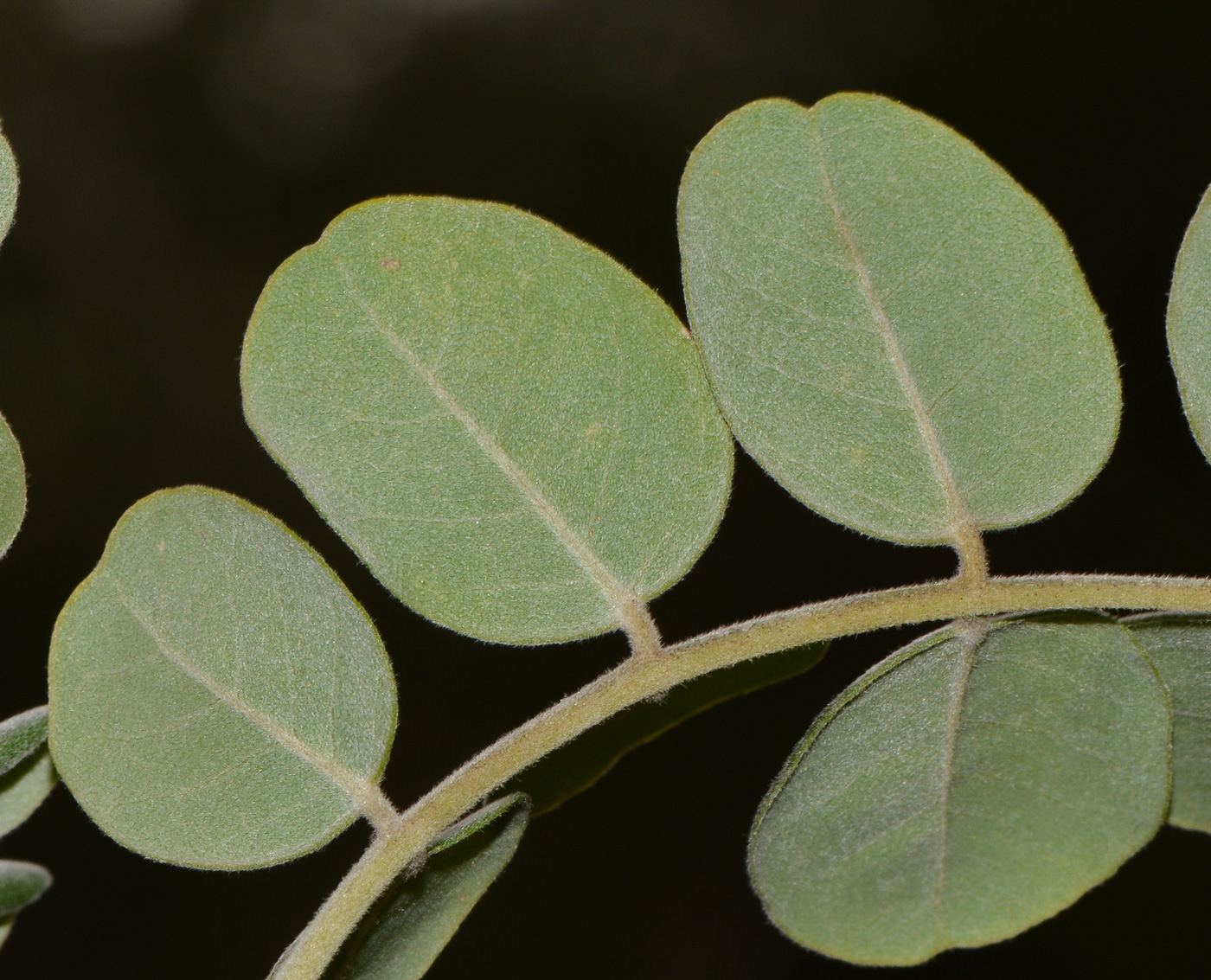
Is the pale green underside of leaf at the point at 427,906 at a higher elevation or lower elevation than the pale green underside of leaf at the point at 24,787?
lower

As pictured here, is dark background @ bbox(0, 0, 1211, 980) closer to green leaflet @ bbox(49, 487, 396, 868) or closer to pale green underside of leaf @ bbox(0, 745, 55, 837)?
pale green underside of leaf @ bbox(0, 745, 55, 837)

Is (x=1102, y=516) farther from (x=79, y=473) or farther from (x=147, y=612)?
(x=147, y=612)

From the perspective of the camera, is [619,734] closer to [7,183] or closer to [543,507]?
[543,507]

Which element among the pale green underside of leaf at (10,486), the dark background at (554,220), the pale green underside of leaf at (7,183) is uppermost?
the pale green underside of leaf at (7,183)

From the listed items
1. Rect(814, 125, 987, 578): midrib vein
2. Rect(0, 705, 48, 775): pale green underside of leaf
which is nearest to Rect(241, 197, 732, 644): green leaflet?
Rect(814, 125, 987, 578): midrib vein

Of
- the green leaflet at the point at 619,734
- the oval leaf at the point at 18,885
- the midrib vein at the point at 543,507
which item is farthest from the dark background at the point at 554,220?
the midrib vein at the point at 543,507

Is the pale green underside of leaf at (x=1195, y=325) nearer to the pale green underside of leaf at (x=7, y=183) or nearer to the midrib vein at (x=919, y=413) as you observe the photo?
the midrib vein at (x=919, y=413)
